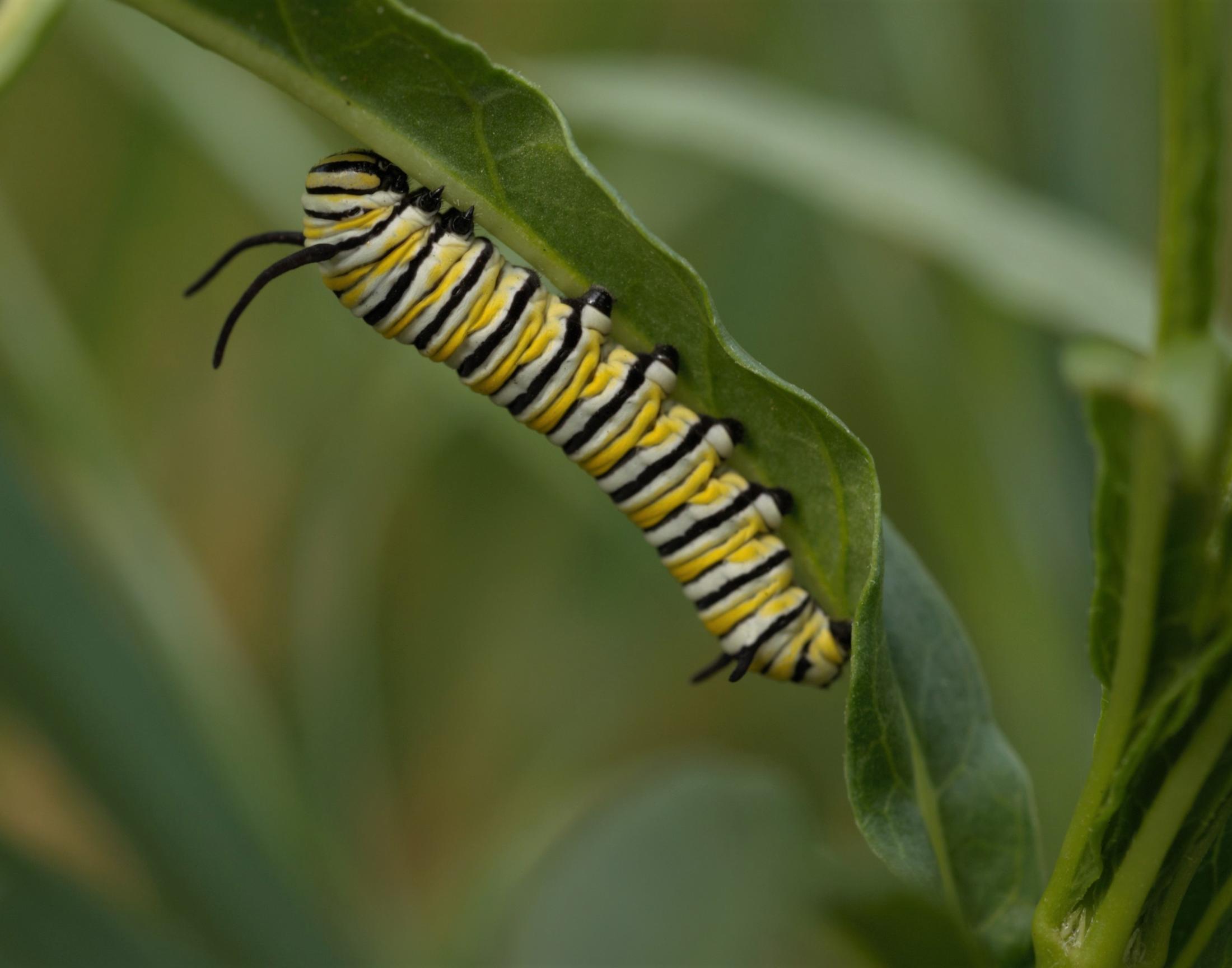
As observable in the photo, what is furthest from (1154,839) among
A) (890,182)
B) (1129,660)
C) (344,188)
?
(890,182)

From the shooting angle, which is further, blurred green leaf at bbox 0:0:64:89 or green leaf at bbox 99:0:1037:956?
green leaf at bbox 99:0:1037:956

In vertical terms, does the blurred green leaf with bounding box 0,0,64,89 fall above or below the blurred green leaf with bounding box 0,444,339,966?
above

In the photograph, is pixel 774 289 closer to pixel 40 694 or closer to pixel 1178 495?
pixel 40 694

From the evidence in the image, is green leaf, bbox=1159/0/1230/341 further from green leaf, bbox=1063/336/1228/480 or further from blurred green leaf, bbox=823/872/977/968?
blurred green leaf, bbox=823/872/977/968

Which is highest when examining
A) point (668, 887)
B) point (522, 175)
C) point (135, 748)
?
point (522, 175)

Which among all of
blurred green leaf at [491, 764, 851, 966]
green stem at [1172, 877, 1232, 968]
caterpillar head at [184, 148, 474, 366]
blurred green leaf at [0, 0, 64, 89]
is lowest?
blurred green leaf at [491, 764, 851, 966]

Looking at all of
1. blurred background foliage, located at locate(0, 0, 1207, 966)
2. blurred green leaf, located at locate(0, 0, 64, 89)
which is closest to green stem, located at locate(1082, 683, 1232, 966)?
blurred background foliage, located at locate(0, 0, 1207, 966)

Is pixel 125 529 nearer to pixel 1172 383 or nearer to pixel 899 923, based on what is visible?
pixel 899 923

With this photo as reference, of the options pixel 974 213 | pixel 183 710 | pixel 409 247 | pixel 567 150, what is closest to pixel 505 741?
pixel 183 710
